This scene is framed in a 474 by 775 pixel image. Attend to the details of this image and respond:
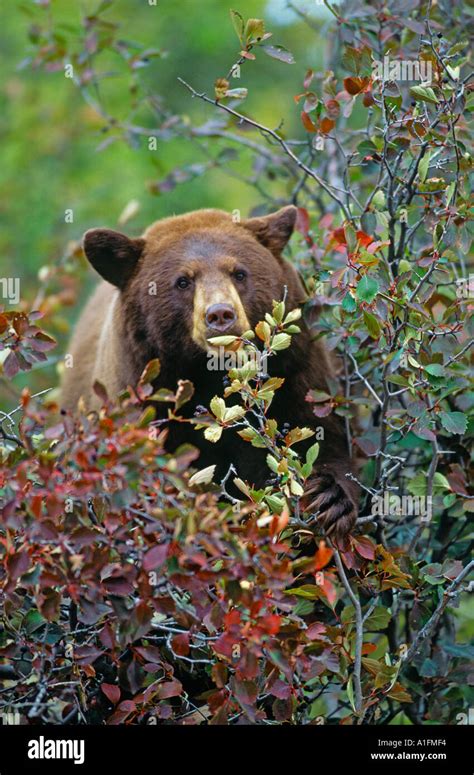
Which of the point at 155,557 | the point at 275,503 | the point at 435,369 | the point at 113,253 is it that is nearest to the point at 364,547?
the point at 275,503

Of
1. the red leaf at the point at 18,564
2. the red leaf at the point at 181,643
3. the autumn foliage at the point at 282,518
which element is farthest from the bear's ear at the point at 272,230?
the red leaf at the point at 18,564

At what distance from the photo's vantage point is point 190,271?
503cm

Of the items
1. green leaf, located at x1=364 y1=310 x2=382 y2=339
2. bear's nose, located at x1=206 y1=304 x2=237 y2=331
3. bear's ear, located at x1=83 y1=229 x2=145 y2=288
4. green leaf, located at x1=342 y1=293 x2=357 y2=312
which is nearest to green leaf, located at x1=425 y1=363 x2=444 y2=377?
green leaf, located at x1=364 y1=310 x2=382 y2=339

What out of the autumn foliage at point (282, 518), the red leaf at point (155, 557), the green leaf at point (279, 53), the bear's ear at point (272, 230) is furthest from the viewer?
the bear's ear at point (272, 230)

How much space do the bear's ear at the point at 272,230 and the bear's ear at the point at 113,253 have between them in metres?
0.58

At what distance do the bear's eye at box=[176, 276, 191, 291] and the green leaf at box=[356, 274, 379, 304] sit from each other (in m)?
1.53

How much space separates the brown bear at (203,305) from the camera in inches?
197

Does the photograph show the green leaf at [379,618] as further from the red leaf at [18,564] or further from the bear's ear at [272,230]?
the bear's ear at [272,230]

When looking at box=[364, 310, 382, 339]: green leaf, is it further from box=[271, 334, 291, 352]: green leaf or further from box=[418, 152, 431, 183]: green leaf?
box=[418, 152, 431, 183]: green leaf

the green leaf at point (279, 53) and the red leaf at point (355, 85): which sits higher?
the green leaf at point (279, 53)

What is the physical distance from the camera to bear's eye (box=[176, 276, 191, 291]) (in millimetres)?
5055

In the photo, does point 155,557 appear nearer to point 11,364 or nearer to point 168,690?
point 168,690

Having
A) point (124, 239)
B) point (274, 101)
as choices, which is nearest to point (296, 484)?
point (124, 239)

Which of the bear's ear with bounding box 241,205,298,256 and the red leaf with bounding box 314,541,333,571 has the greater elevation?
the bear's ear with bounding box 241,205,298,256
